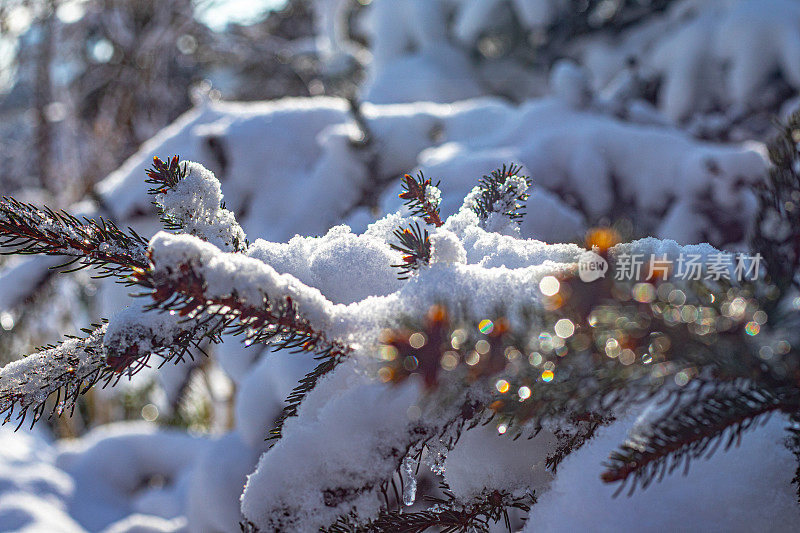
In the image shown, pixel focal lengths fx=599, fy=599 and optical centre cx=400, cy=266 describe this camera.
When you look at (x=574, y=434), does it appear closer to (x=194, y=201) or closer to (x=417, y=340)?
(x=417, y=340)

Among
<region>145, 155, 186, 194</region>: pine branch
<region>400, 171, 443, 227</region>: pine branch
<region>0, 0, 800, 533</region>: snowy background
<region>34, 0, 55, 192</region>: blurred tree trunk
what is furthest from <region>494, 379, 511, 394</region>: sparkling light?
<region>34, 0, 55, 192</region>: blurred tree trunk

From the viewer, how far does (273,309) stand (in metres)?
0.62

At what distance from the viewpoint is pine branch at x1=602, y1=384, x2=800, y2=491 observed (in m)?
0.56

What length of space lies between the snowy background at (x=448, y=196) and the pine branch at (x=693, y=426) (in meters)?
0.20

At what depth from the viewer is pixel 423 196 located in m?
0.90

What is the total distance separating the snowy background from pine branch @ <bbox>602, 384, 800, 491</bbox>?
20cm

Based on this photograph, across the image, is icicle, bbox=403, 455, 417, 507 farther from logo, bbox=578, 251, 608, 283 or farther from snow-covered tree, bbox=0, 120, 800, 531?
logo, bbox=578, 251, 608, 283

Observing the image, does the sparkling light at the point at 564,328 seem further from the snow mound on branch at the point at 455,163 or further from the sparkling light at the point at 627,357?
the snow mound on branch at the point at 455,163

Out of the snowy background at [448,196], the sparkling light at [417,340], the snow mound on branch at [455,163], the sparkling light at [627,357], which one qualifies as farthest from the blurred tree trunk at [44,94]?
the sparkling light at [627,357]

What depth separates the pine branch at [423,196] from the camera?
2.91 ft

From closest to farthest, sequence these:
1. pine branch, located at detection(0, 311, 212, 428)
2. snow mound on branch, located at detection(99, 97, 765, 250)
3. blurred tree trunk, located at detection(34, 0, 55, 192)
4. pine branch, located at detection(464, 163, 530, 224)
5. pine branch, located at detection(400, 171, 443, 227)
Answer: pine branch, located at detection(0, 311, 212, 428) < pine branch, located at detection(400, 171, 443, 227) < pine branch, located at detection(464, 163, 530, 224) < snow mound on branch, located at detection(99, 97, 765, 250) < blurred tree trunk, located at detection(34, 0, 55, 192)

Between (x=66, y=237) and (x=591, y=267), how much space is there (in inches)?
24.0

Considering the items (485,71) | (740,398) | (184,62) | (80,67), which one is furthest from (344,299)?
(80,67)

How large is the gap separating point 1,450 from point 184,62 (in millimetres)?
5961
